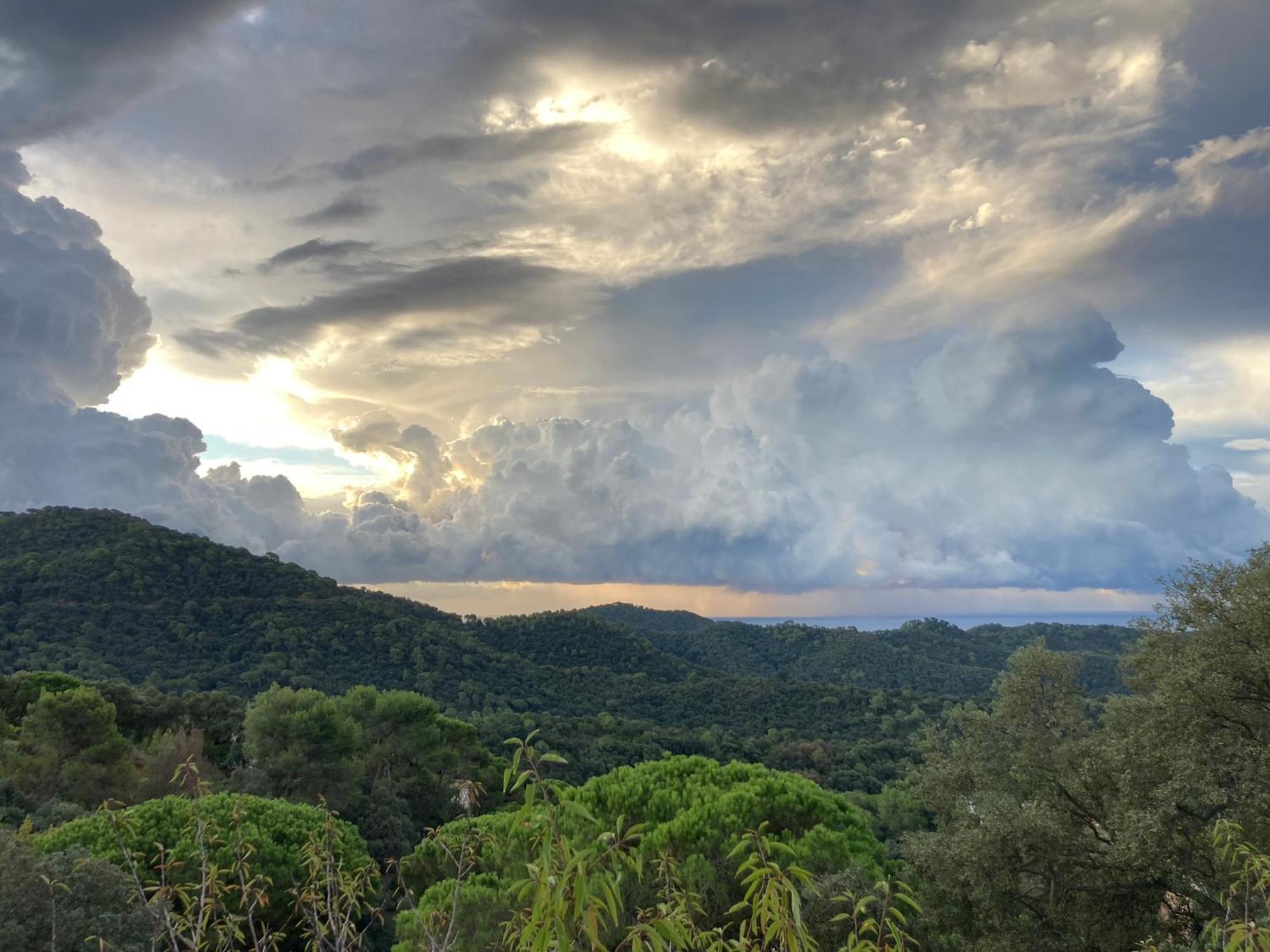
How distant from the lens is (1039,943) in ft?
57.8

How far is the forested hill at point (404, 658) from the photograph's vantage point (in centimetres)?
7350

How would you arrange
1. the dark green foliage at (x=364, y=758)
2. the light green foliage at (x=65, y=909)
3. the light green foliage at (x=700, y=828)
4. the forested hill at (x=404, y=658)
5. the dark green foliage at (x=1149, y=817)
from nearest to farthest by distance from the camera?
the light green foliage at (x=65, y=909)
the dark green foliage at (x=1149, y=817)
the light green foliage at (x=700, y=828)
the dark green foliage at (x=364, y=758)
the forested hill at (x=404, y=658)

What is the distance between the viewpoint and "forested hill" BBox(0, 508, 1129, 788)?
2894 inches

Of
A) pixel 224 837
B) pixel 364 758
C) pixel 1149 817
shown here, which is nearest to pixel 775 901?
pixel 1149 817

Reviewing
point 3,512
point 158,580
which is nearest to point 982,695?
point 158,580

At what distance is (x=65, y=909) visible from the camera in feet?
48.4

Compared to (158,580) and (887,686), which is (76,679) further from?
(887,686)

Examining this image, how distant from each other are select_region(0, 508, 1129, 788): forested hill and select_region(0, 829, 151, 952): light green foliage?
1876 inches

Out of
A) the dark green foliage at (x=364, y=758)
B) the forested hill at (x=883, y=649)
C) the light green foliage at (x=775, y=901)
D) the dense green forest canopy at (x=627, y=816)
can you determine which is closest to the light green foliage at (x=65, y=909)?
the dense green forest canopy at (x=627, y=816)

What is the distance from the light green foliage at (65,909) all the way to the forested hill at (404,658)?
47638 millimetres

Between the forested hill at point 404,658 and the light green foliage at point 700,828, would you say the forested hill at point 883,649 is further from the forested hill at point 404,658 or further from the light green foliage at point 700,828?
the light green foliage at point 700,828

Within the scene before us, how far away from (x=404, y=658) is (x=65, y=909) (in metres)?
84.3

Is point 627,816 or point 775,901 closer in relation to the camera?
point 775,901

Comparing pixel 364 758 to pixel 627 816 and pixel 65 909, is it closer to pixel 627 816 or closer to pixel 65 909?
pixel 627 816
